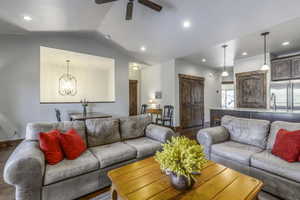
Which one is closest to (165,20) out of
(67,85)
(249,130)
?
(249,130)

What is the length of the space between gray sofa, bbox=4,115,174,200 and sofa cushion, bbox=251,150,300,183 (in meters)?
1.32

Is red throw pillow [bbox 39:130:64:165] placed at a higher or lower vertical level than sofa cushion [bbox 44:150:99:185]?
higher

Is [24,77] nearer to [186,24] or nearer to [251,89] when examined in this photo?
[186,24]

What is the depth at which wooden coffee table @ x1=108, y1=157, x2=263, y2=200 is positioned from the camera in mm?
1145

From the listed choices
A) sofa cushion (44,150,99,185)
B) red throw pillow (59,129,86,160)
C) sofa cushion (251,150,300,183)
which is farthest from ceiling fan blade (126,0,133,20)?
sofa cushion (251,150,300,183)

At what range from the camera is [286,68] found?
14.8 ft

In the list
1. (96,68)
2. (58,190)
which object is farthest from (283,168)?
(96,68)

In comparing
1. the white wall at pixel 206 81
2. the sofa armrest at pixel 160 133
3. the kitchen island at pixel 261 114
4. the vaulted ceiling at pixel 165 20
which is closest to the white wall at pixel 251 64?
the vaulted ceiling at pixel 165 20

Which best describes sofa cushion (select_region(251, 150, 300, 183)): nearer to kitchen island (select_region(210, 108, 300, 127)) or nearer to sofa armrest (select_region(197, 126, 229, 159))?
sofa armrest (select_region(197, 126, 229, 159))

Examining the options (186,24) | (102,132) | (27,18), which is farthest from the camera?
(186,24)

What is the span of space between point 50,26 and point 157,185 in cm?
466

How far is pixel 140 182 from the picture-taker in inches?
52.3

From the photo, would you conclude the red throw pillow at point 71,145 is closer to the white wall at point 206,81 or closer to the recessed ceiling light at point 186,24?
the recessed ceiling light at point 186,24

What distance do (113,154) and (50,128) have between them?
1.07 m
